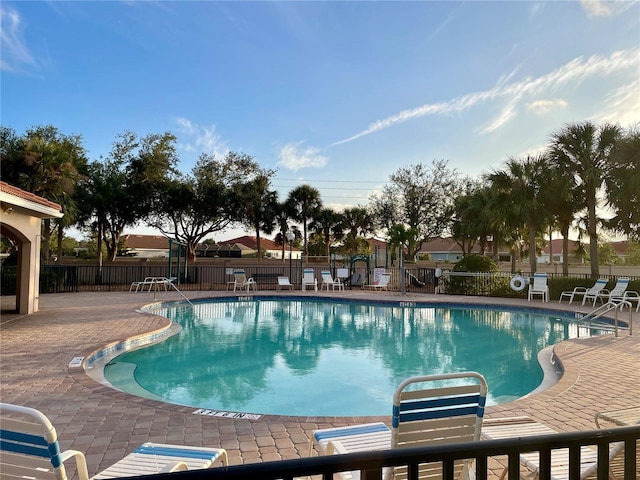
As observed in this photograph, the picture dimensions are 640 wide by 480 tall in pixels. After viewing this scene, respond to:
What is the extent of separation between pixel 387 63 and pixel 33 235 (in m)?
11.0

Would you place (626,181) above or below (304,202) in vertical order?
below

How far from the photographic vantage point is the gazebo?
9.41 metres

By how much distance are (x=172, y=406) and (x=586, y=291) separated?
45.9 ft

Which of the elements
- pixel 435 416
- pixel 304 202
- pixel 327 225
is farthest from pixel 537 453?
pixel 327 225

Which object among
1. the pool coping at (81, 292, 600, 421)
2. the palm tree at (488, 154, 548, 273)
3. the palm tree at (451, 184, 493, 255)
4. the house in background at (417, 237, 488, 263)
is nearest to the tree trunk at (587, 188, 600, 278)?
the palm tree at (488, 154, 548, 273)

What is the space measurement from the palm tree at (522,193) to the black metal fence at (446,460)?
18513 mm

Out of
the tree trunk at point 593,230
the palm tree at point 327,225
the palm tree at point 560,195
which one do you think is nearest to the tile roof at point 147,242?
the palm tree at point 327,225

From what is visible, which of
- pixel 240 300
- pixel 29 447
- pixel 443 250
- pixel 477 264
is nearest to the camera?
pixel 29 447

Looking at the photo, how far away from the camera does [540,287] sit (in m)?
15.7

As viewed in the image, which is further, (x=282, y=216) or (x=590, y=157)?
(x=282, y=216)

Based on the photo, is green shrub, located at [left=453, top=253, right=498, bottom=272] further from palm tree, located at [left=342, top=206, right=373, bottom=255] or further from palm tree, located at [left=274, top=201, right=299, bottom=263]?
palm tree, located at [left=342, top=206, right=373, bottom=255]

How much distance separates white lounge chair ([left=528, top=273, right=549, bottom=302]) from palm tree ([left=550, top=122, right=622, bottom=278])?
2.40 metres

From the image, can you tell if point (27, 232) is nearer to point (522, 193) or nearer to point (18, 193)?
point (18, 193)

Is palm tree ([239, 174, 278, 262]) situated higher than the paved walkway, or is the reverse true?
palm tree ([239, 174, 278, 262])
